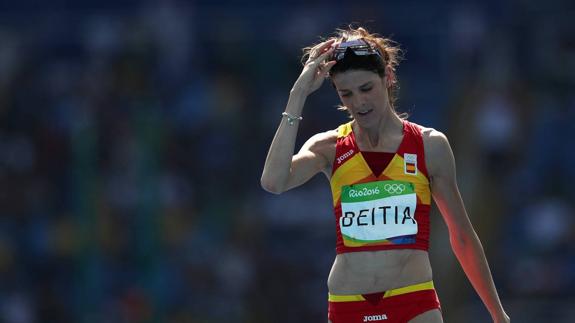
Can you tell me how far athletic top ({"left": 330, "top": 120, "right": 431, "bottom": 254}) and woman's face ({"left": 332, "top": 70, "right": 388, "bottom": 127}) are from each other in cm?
18

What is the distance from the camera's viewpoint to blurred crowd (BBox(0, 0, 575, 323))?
1131 centimetres

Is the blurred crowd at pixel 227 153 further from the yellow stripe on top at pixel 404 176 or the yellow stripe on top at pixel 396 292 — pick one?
the yellow stripe on top at pixel 404 176

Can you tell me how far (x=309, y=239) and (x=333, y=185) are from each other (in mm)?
7173

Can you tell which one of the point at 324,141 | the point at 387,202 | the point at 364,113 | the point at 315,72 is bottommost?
the point at 387,202

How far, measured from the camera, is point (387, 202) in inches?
202

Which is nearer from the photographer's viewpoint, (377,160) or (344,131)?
(377,160)

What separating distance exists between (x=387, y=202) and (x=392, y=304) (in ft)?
1.53

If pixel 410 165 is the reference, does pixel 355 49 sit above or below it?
above

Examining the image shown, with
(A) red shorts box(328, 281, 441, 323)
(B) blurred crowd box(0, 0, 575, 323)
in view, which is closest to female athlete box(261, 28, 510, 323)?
(A) red shorts box(328, 281, 441, 323)

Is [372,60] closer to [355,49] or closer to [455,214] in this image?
[355,49]

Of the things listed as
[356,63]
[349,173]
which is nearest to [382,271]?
[349,173]

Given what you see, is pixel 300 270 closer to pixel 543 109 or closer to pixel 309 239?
pixel 309 239

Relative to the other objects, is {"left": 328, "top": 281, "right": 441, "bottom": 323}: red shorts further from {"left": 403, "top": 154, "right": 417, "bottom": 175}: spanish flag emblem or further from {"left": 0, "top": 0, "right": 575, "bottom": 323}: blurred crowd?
{"left": 0, "top": 0, "right": 575, "bottom": 323}: blurred crowd

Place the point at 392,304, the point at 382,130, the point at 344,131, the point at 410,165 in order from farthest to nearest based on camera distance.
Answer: the point at 344,131 < the point at 382,130 < the point at 410,165 < the point at 392,304
